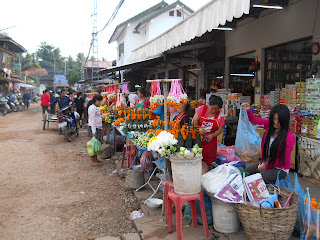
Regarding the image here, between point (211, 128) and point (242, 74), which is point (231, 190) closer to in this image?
point (211, 128)

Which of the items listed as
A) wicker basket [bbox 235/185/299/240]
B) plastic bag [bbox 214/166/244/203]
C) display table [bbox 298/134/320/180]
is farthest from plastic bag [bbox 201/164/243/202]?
display table [bbox 298/134/320/180]

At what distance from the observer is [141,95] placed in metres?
7.81

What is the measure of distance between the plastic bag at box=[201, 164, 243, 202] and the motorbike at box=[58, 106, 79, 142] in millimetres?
8413

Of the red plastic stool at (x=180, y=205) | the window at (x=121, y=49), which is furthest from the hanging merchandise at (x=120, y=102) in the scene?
the window at (x=121, y=49)

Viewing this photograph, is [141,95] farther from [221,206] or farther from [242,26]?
[221,206]

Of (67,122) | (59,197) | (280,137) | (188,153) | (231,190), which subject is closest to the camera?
(231,190)

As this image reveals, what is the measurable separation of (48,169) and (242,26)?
6947mm

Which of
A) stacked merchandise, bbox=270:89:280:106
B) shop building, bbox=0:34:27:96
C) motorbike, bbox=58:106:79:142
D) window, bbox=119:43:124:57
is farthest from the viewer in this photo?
shop building, bbox=0:34:27:96

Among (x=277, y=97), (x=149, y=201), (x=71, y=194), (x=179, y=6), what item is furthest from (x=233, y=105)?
(x=179, y=6)

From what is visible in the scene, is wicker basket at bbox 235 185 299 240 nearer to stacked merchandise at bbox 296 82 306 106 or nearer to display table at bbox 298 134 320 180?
display table at bbox 298 134 320 180

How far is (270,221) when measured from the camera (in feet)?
9.23

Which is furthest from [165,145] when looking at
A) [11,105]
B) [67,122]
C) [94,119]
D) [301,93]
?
[11,105]

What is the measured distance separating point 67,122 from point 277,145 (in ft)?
29.7

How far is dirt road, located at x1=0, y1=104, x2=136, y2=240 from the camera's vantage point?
4.08m
